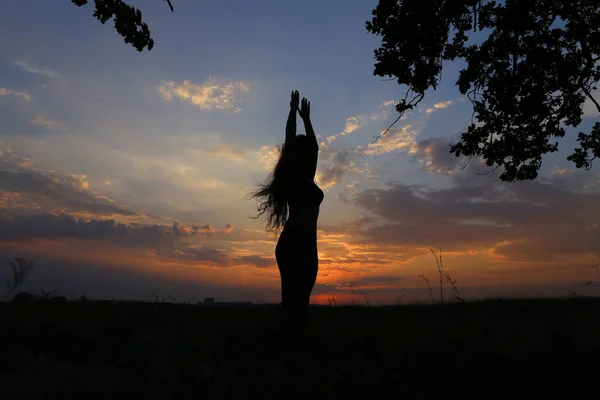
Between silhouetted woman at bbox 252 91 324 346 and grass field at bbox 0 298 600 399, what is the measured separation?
707 millimetres

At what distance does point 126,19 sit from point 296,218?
3.78 m

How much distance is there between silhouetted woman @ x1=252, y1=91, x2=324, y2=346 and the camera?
6.88m

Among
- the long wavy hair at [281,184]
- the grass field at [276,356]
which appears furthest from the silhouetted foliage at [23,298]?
the long wavy hair at [281,184]

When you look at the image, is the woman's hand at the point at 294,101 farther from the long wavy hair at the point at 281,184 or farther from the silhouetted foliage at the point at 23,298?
the silhouetted foliage at the point at 23,298

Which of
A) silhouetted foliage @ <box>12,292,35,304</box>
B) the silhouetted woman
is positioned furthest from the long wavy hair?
silhouetted foliage @ <box>12,292,35,304</box>

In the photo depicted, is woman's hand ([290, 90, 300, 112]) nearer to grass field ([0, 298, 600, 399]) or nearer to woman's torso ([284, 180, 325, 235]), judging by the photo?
woman's torso ([284, 180, 325, 235])

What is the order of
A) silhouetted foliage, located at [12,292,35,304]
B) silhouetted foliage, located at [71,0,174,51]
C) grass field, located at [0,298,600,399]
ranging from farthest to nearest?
1. silhouetted foliage, located at [12,292,35,304]
2. silhouetted foliage, located at [71,0,174,51]
3. grass field, located at [0,298,600,399]

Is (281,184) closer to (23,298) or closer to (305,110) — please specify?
(305,110)

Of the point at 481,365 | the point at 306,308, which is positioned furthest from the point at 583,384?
the point at 306,308

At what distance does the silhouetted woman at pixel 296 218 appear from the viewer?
688 centimetres

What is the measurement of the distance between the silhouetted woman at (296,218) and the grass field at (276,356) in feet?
2.32

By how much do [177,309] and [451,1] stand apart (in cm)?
874

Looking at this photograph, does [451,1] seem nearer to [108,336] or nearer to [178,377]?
[178,377]

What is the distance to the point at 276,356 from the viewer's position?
6.50m
